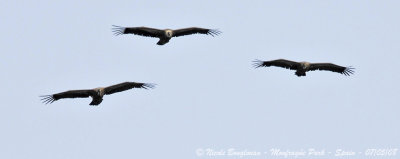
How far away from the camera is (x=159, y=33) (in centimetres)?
5294

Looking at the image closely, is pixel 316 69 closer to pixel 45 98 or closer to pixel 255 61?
pixel 255 61

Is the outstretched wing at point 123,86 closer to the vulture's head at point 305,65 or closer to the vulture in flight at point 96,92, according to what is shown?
the vulture in flight at point 96,92

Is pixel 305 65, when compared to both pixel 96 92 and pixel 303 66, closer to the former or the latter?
pixel 303 66

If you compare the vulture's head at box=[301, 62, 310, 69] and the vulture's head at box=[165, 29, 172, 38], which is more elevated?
the vulture's head at box=[165, 29, 172, 38]

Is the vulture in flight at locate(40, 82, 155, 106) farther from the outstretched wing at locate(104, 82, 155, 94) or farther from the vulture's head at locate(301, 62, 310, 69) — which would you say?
the vulture's head at locate(301, 62, 310, 69)

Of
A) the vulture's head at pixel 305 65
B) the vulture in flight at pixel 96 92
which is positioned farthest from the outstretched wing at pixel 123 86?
the vulture's head at pixel 305 65

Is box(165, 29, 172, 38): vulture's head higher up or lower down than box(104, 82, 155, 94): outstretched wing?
higher up

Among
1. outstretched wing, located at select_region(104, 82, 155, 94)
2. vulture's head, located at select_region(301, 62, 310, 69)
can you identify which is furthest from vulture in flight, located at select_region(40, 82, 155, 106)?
vulture's head, located at select_region(301, 62, 310, 69)

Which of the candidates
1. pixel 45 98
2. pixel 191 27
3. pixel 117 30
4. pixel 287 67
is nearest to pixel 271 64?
pixel 287 67

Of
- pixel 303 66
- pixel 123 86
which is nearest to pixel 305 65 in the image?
pixel 303 66

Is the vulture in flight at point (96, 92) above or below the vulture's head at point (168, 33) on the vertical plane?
below

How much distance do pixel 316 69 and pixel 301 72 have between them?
5.80ft

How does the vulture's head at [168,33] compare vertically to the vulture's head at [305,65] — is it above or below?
above

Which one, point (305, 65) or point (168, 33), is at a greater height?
point (168, 33)
